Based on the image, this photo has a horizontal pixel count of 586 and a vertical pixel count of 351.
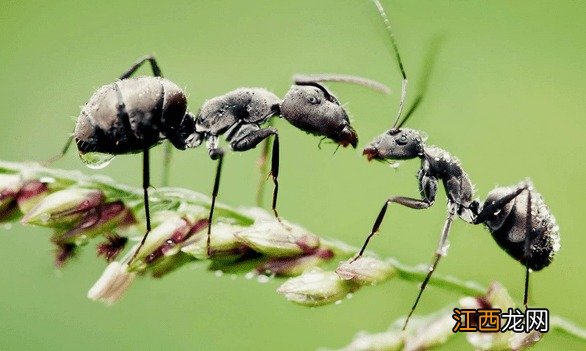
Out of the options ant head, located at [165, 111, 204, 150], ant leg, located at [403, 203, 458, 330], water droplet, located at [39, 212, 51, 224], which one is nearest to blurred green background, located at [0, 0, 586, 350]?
ant leg, located at [403, 203, 458, 330]

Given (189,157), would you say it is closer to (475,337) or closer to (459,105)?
(459,105)

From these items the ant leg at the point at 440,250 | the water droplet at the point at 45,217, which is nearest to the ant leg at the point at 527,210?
the ant leg at the point at 440,250

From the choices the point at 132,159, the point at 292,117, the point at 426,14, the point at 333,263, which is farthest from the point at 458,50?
the point at 333,263

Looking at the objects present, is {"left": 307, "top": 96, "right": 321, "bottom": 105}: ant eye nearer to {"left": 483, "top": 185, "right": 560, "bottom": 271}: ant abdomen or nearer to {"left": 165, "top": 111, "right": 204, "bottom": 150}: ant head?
{"left": 165, "top": 111, "right": 204, "bottom": 150}: ant head

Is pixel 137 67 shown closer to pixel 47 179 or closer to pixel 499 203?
pixel 47 179

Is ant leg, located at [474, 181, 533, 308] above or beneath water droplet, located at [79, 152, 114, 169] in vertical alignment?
beneath


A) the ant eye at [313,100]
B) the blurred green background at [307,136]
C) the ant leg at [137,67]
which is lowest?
the blurred green background at [307,136]

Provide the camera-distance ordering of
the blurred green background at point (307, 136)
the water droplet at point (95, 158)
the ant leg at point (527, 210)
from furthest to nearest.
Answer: the blurred green background at point (307, 136)
the water droplet at point (95, 158)
the ant leg at point (527, 210)

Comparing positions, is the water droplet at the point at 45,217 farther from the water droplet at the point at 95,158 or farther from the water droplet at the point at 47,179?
the water droplet at the point at 95,158
